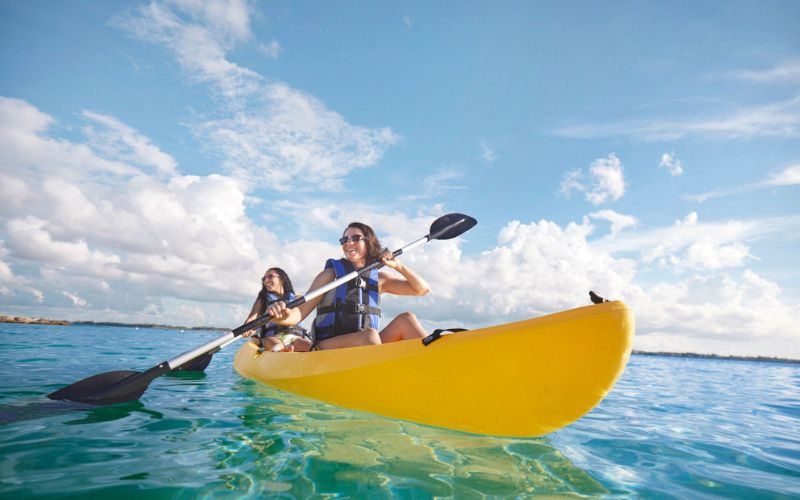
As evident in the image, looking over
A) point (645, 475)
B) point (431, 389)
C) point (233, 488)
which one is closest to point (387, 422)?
point (431, 389)

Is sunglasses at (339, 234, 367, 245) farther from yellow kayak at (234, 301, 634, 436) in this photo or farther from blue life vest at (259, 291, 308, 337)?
blue life vest at (259, 291, 308, 337)

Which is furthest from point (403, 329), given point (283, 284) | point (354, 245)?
point (283, 284)

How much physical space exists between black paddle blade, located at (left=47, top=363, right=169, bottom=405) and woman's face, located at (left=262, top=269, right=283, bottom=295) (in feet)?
9.35

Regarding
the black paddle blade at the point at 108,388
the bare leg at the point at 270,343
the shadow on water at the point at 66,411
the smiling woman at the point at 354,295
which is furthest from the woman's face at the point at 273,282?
the shadow on water at the point at 66,411

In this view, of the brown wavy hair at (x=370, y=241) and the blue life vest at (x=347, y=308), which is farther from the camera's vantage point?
the brown wavy hair at (x=370, y=241)

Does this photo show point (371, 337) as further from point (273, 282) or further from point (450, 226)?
point (273, 282)

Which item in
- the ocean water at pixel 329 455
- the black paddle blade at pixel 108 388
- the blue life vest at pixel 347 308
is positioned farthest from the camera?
the blue life vest at pixel 347 308

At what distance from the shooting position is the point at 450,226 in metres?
6.11

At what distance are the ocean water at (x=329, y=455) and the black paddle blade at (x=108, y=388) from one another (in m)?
0.10

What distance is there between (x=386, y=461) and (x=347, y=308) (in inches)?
86.6

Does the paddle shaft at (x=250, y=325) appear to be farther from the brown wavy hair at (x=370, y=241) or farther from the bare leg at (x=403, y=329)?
the bare leg at (x=403, y=329)

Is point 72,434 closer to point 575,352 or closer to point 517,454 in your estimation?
point 517,454

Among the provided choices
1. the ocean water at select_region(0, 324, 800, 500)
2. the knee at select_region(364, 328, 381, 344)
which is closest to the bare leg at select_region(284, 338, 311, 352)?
the ocean water at select_region(0, 324, 800, 500)

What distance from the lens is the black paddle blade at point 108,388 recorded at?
11.9 feet
